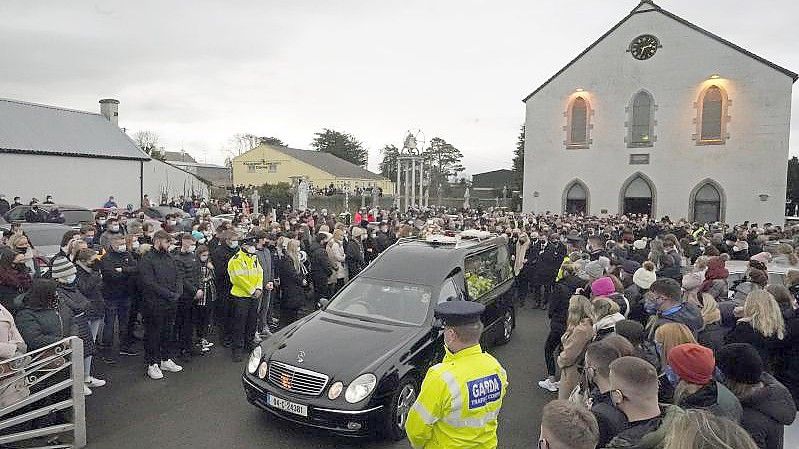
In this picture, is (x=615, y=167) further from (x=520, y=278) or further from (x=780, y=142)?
(x=520, y=278)

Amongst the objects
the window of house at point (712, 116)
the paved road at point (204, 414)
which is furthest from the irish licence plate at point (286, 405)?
the window of house at point (712, 116)

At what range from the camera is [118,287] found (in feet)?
28.0

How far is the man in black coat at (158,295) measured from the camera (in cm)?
776

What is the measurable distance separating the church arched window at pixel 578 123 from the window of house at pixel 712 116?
20.7ft

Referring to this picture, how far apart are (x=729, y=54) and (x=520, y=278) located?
25673mm

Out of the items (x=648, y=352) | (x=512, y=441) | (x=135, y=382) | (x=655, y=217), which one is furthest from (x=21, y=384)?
(x=655, y=217)

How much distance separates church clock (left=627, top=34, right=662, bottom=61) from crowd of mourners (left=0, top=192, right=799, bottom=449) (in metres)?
22.7

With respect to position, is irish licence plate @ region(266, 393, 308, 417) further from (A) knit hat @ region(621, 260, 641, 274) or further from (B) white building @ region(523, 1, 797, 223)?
(B) white building @ region(523, 1, 797, 223)

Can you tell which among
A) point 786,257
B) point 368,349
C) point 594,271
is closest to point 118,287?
point 368,349

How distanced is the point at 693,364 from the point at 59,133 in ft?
124

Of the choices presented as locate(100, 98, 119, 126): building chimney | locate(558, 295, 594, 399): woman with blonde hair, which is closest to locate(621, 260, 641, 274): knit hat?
locate(558, 295, 594, 399): woman with blonde hair

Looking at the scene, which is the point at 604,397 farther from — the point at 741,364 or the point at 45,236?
the point at 45,236

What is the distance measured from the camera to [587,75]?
34.1 metres

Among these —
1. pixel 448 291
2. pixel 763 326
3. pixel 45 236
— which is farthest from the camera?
pixel 45 236
